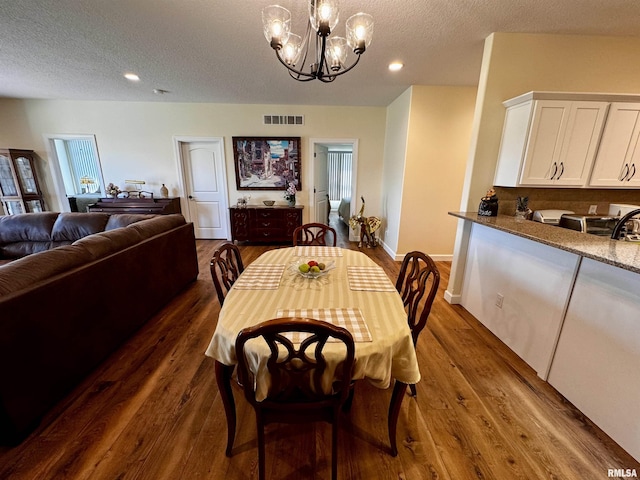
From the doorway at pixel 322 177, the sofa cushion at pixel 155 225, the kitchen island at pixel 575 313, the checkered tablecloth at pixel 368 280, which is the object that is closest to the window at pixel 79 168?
the sofa cushion at pixel 155 225

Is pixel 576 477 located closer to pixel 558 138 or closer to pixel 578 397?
pixel 578 397

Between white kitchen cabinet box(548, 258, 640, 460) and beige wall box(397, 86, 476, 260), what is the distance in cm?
241

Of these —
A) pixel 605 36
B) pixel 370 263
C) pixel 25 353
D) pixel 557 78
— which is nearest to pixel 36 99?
pixel 25 353

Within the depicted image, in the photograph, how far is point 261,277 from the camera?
5.07 ft

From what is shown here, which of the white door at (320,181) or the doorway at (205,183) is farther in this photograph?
the white door at (320,181)

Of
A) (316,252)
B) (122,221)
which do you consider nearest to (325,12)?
(316,252)

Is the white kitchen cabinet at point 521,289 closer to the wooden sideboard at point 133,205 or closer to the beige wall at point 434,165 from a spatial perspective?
the beige wall at point 434,165

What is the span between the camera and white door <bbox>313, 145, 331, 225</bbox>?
15.6 feet

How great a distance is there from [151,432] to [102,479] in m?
0.23

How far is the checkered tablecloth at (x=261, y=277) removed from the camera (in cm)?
142

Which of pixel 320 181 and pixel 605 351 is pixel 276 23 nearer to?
pixel 605 351

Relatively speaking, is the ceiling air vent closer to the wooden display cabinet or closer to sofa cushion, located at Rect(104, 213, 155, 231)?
sofa cushion, located at Rect(104, 213, 155, 231)

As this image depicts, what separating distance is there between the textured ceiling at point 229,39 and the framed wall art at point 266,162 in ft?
3.21
